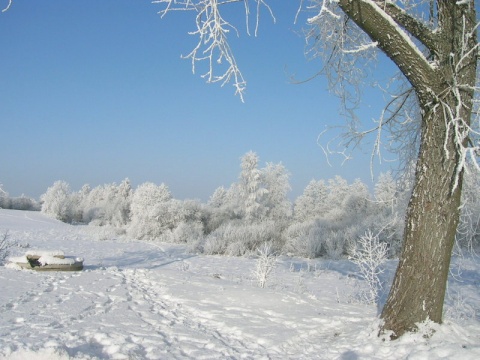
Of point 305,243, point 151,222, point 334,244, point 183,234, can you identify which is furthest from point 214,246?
point 151,222

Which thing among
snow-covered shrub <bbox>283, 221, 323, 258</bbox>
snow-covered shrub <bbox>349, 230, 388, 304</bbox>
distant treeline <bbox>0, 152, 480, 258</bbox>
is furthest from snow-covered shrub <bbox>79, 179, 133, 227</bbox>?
snow-covered shrub <bbox>349, 230, 388, 304</bbox>

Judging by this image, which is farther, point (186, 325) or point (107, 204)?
point (107, 204)

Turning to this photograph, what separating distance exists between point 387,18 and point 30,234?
34.3 m

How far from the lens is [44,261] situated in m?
10.6

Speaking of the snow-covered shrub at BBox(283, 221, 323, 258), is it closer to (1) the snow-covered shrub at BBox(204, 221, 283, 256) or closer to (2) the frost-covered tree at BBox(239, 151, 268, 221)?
(1) the snow-covered shrub at BBox(204, 221, 283, 256)

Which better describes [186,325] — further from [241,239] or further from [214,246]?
[241,239]

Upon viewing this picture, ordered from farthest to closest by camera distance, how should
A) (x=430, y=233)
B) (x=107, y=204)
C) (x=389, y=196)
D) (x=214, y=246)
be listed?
1. (x=107, y=204)
2. (x=214, y=246)
3. (x=389, y=196)
4. (x=430, y=233)

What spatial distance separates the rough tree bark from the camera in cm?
376

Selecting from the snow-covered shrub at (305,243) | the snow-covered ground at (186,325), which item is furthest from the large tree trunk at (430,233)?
the snow-covered shrub at (305,243)

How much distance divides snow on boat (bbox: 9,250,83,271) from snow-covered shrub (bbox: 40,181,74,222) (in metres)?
49.4

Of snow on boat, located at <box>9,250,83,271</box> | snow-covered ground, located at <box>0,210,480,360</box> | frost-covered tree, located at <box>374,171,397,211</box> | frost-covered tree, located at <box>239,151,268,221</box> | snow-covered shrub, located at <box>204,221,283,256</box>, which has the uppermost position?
frost-covered tree, located at <box>239,151,268,221</box>

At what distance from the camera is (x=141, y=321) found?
518 centimetres

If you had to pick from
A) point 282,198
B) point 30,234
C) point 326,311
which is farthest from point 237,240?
point 326,311

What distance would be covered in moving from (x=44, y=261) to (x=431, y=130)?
10081 millimetres
